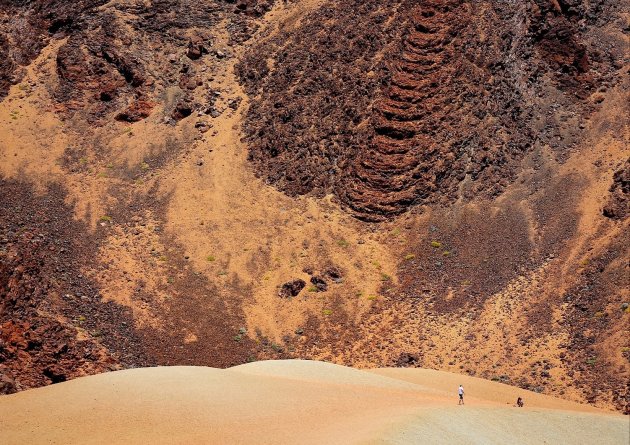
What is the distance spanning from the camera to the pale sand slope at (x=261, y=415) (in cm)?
2427

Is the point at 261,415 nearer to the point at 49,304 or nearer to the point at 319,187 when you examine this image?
the point at 49,304

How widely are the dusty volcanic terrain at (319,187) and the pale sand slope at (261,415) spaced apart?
773cm

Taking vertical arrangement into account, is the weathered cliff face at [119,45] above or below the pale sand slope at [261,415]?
above

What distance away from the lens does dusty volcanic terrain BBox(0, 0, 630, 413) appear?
138 ft

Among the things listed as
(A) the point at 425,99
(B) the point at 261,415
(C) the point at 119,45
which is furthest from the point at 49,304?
(A) the point at 425,99

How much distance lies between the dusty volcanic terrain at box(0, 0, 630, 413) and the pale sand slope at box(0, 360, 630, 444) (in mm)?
7733

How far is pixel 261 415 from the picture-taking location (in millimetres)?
26719

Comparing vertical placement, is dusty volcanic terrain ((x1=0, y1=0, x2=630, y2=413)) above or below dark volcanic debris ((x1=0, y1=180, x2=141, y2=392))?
above

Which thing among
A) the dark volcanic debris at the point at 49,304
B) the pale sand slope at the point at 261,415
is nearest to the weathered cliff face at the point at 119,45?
the dark volcanic debris at the point at 49,304

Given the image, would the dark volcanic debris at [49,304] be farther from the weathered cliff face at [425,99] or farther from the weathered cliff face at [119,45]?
the weathered cliff face at [425,99]

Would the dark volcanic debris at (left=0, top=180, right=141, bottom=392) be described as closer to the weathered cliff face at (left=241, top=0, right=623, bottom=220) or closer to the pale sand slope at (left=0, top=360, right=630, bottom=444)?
the pale sand slope at (left=0, top=360, right=630, bottom=444)

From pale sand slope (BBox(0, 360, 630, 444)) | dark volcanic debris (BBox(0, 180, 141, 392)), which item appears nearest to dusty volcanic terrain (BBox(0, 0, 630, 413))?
dark volcanic debris (BBox(0, 180, 141, 392))

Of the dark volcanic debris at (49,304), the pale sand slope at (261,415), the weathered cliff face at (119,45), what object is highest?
the weathered cliff face at (119,45)

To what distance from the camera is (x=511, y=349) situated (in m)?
40.6
